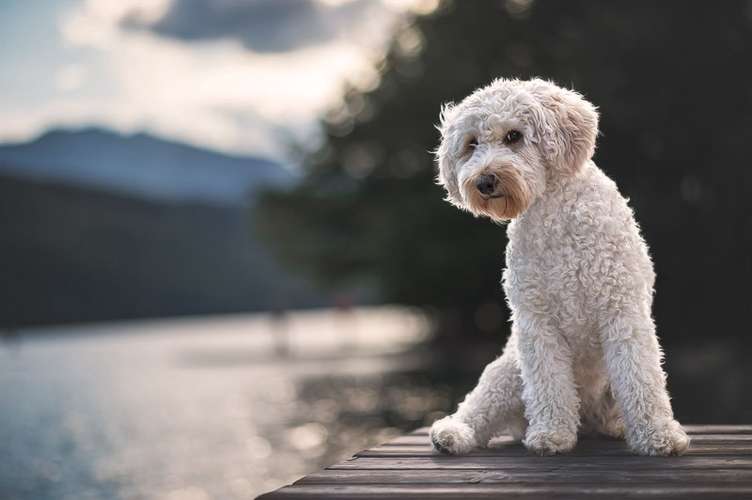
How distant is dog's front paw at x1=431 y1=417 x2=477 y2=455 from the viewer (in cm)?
450

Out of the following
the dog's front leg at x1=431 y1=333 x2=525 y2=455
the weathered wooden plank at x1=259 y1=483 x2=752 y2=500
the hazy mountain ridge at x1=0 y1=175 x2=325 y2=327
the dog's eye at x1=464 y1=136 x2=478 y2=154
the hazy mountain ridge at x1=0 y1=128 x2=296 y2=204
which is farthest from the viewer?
the hazy mountain ridge at x1=0 y1=128 x2=296 y2=204

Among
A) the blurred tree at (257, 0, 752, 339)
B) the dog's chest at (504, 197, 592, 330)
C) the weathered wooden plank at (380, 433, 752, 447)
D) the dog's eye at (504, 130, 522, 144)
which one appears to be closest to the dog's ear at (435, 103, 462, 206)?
the dog's eye at (504, 130, 522, 144)

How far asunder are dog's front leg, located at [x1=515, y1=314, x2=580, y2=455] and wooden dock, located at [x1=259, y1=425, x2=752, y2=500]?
8 centimetres

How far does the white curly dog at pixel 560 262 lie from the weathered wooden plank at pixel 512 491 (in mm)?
640

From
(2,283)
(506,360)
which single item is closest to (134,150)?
(2,283)

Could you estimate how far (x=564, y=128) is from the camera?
4.29m

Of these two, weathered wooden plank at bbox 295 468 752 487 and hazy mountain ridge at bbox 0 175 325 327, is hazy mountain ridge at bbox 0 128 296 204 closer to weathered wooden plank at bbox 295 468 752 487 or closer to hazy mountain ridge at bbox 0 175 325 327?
hazy mountain ridge at bbox 0 175 325 327

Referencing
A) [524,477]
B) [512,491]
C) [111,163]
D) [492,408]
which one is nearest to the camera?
[512,491]

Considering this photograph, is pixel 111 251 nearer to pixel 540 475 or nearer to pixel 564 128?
pixel 564 128

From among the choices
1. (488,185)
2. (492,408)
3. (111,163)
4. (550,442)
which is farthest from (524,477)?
(111,163)

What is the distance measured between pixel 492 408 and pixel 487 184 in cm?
114

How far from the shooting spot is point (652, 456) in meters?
4.16

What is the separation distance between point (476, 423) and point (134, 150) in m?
168

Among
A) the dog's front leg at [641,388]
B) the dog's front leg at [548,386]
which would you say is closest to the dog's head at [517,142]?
the dog's front leg at [548,386]
